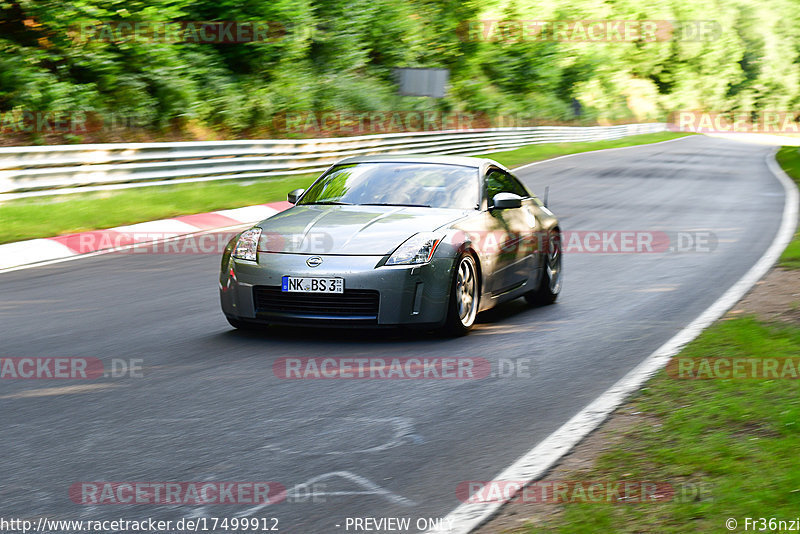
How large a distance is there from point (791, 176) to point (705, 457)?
25.7 meters

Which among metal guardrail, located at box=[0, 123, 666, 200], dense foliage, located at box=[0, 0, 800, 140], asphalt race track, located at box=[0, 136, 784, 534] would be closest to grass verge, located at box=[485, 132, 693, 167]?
metal guardrail, located at box=[0, 123, 666, 200]

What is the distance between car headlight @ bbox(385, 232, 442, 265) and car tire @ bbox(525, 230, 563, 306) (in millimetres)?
2115

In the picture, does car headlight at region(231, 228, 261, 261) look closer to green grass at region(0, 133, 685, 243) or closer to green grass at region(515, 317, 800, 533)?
green grass at region(515, 317, 800, 533)

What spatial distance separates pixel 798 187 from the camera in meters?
24.7

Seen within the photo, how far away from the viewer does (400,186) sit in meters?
8.67

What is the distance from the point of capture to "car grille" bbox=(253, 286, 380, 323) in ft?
24.0

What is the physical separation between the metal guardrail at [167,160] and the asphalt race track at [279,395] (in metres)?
3.71

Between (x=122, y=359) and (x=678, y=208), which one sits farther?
(x=678, y=208)

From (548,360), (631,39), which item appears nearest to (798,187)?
(548,360)

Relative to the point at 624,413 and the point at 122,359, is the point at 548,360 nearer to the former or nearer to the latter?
the point at 624,413

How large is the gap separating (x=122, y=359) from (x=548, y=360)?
9.68 feet
